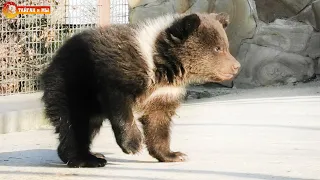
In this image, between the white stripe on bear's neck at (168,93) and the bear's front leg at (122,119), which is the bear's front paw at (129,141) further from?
the white stripe on bear's neck at (168,93)

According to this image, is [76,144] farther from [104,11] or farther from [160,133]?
[104,11]

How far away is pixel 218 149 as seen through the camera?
8117mm

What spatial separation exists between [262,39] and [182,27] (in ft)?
25.4

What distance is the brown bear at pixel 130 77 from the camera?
6969 millimetres

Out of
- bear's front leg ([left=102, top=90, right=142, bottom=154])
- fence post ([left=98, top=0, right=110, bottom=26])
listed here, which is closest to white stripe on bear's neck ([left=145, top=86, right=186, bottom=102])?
bear's front leg ([left=102, top=90, right=142, bottom=154])

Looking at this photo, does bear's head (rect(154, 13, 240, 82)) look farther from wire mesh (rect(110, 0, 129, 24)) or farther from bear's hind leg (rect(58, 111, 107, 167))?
wire mesh (rect(110, 0, 129, 24))

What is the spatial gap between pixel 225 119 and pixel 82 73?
3.76 metres

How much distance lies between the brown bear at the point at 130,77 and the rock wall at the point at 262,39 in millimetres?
7034

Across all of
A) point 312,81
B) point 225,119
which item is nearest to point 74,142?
point 225,119

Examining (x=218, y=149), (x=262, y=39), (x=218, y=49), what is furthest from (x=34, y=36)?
(x=218, y=49)

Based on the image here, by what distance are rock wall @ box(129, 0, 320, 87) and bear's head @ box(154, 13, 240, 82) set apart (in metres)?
6.98

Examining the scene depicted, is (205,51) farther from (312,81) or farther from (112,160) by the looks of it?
(312,81)

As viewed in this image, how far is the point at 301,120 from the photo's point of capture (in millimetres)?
10211

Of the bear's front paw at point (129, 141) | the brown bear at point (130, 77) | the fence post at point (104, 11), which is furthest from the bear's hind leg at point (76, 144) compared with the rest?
the fence post at point (104, 11)
